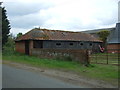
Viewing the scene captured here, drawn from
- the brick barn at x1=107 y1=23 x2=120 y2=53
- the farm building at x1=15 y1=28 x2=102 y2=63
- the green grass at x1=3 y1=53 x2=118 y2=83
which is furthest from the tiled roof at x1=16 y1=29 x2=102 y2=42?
the green grass at x1=3 y1=53 x2=118 y2=83

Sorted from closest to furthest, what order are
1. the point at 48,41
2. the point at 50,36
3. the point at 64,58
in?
the point at 64,58
the point at 48,41
the point at 50,36

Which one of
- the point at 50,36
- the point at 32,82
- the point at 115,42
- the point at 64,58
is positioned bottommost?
the point at 32,82

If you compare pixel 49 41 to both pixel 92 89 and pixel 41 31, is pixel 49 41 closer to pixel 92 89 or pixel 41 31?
pixel 41 31

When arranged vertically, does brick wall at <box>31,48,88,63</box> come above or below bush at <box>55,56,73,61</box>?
above

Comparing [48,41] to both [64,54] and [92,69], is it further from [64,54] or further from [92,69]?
[92,69]

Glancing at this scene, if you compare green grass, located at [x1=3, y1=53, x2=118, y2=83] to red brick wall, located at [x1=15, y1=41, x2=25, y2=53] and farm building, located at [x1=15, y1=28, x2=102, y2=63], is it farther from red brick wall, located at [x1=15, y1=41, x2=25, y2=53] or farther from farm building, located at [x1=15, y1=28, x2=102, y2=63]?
red brick wall, located at [x1=15, y1=41, x2=25, y2=53]

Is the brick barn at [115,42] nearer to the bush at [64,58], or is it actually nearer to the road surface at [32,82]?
the bush at [64,58]

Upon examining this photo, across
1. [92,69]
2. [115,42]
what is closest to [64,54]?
[92,69]

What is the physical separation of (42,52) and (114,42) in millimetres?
22744

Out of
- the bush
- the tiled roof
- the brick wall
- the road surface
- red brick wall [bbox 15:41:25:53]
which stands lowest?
the road surface

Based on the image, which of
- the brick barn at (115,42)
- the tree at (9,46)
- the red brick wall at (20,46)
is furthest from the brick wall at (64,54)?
the brick barn at (115,42)

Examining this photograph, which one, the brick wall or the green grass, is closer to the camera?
the green grass

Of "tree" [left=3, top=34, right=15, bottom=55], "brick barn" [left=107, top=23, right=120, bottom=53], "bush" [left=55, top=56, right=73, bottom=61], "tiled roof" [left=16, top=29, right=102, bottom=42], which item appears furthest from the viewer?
"brick barn" [left=107, top=23, right=120, bottom=53]

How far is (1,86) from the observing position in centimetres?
888
